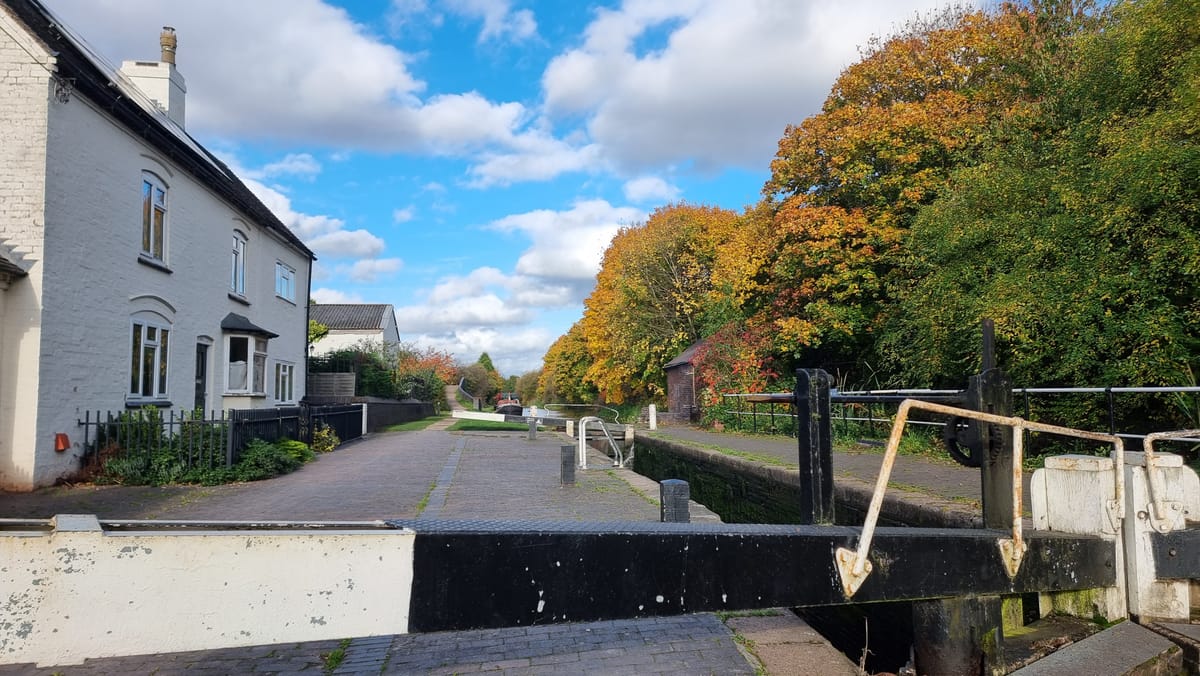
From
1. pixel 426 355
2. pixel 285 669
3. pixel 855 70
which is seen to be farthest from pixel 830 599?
pixel 426 355

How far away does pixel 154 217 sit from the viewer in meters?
12.6

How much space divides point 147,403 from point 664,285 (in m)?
25.2

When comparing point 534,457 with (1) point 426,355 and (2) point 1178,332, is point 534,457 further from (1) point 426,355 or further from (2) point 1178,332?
(1) point 426,355

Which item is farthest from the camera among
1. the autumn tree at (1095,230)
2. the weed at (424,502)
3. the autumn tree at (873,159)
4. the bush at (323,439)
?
the autumn tree at (873,159)

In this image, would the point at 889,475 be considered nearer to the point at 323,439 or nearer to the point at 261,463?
the point at 261,463

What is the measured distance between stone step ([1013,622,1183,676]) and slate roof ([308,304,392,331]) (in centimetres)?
4832

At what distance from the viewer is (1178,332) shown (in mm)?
8344

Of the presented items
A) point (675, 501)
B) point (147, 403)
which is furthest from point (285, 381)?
point (675, 501)

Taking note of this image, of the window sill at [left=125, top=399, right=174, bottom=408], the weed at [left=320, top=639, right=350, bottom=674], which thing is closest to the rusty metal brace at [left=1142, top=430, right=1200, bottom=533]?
the weed at [left=320, top=639, right=350, bottom=674]

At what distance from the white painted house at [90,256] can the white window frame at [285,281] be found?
417 centimetres

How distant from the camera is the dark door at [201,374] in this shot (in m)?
14.7

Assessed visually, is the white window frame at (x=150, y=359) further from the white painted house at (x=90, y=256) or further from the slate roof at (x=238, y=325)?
the slate roof at (x=238, y=325)

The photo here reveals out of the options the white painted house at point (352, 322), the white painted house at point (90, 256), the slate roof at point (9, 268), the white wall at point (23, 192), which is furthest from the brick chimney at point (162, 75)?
the white painted house at point (352, 322)

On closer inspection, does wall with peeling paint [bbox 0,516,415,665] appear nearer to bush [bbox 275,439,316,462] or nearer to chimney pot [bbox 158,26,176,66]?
bush [bbox 275,439,316,462]
